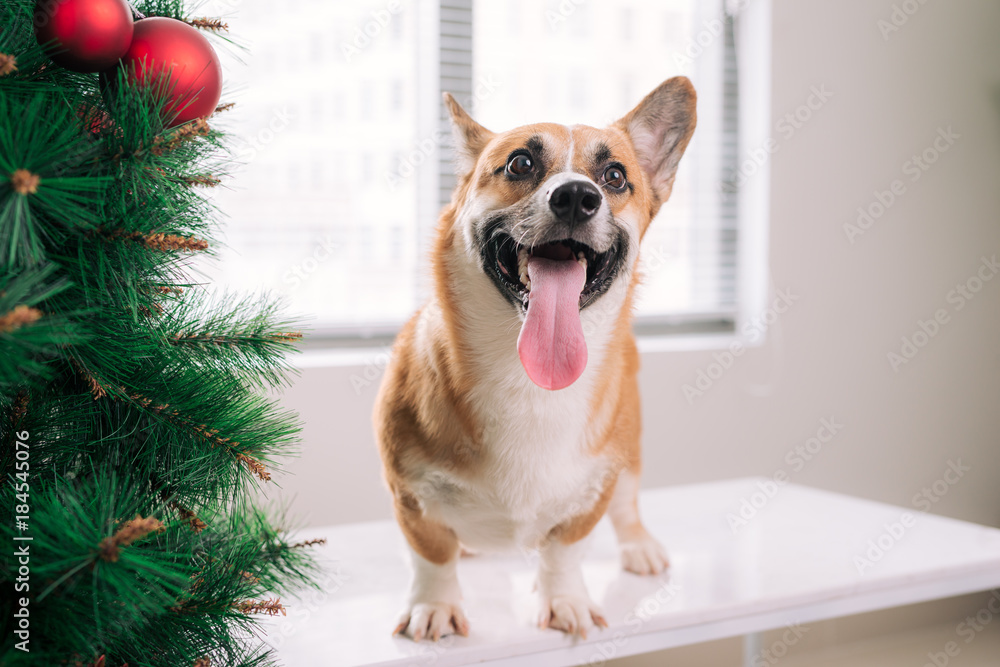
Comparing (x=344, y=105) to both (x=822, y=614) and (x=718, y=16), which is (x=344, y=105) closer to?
(x=718, y=16)

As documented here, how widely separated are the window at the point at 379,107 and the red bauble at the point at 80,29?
122cm

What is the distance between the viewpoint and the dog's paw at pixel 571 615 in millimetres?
934

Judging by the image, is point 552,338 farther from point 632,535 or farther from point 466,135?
point 632,535

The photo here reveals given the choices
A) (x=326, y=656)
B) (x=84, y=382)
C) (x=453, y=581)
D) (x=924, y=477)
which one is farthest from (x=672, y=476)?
(x=84, y=382)

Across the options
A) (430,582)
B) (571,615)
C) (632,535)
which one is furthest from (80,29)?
(632,535)

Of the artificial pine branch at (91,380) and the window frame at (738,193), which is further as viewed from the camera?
the window frame at (738,193)

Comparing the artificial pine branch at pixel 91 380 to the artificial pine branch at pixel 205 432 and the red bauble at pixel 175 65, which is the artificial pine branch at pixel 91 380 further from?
the red bauble at pixel 175 65

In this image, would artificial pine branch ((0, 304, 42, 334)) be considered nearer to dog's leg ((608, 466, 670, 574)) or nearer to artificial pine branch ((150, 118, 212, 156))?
artificial pine branch ((150, 118, 212, 156))

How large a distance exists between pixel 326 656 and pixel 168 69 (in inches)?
27.3

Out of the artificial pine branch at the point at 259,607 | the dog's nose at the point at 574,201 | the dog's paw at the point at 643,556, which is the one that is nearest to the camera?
the artificial pine branch at the point at 259,607

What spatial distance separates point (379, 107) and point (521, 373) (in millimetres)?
1354

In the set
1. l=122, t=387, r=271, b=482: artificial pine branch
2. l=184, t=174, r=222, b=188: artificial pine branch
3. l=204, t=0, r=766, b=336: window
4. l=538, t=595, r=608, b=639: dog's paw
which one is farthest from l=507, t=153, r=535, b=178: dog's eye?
l=204, t=0, r=766, b=336: window

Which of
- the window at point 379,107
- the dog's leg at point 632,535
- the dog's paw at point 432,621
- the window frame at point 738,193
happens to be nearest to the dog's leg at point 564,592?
the dog's paw at point 432,621

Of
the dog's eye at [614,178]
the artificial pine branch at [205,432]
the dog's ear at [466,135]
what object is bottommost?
the artificial pine branch at [205,432]
